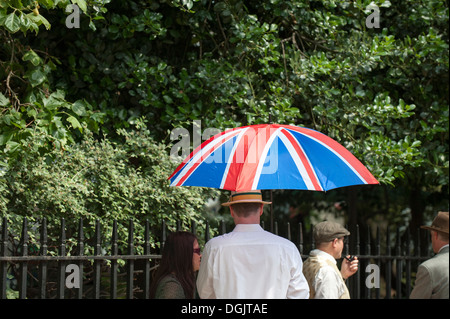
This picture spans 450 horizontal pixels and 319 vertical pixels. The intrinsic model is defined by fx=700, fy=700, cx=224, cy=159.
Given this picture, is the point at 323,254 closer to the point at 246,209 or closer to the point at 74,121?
the point at 246,209

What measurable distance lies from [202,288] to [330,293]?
3.03ft

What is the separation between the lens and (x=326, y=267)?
4812 millimetres

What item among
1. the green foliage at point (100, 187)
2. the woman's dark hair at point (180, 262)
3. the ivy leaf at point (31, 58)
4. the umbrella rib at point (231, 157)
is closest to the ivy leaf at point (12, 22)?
the ivy leaf at point (31, 58)

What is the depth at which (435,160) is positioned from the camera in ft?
27.5

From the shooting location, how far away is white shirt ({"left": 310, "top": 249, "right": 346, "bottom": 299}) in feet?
15.5

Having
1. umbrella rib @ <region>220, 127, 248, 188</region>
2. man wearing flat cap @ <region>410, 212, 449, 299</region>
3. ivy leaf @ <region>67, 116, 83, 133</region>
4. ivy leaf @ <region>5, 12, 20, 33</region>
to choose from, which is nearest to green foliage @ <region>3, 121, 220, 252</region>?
ivy leaf @ <region>67, 116, 83, 133</region>

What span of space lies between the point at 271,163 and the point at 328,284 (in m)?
0.91

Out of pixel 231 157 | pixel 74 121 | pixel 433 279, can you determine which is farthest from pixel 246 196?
pixel 74 121

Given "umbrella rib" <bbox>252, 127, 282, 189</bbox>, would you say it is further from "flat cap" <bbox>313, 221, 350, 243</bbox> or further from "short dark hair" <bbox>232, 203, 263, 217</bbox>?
"flat cap" <bbox>313, 221, 350, 243</bbox>

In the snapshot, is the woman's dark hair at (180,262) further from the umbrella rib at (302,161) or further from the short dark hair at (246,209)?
the umbrella rib at (302,161)

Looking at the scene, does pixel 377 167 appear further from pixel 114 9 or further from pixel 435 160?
pixel 114 9

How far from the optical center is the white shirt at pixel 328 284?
15.5ft

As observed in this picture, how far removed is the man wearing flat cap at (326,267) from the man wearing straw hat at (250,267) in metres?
0.41

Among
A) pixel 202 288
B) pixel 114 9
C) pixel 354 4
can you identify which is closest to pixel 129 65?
pixel 114 9
